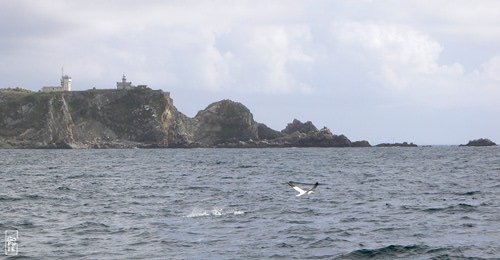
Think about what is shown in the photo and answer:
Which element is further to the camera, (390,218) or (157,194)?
(157,194)

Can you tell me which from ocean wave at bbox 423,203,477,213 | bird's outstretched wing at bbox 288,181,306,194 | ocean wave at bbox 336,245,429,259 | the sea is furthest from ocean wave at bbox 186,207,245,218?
ocean wave at bbox 336,245,429,259

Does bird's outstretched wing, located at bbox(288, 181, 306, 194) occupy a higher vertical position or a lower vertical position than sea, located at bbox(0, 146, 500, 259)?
higher

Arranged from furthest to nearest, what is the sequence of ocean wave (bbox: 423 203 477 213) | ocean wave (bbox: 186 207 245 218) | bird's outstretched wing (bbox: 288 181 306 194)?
1. ocean wave (bbox: 423 203 477 213)
2. ocean wave (bbox: 186 207 245 218)
3. bird's outstretched wing (bbox: 288 181 306 194)

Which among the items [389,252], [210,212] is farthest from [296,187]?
[389,252]

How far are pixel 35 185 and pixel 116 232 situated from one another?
30044mm

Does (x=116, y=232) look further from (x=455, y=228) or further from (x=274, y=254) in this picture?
(x=455, y=228)

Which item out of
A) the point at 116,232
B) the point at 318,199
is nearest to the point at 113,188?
the point at 318,199

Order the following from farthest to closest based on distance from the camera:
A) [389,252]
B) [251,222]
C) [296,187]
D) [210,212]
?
1. [210,212]
2. [296,187]
3. [251,222]
4. [389,252]

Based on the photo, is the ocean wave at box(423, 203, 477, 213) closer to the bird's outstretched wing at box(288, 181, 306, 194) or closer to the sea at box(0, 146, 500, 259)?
the sea at box(0, 146, 500, 259)

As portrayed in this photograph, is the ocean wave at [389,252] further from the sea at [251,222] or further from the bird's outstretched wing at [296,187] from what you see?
the bird's outstretched wing at [296,187]

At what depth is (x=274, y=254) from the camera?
25516 millimetres

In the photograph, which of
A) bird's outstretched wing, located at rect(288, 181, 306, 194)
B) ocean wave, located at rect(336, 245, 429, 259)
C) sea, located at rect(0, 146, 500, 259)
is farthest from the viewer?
bird's outstretched wing, located at rect(288, 181, 306, 194)

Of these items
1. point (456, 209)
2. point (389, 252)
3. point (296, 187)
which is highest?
point (296, 187)

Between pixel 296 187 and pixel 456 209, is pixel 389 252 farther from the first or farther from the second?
pixel 456 209
